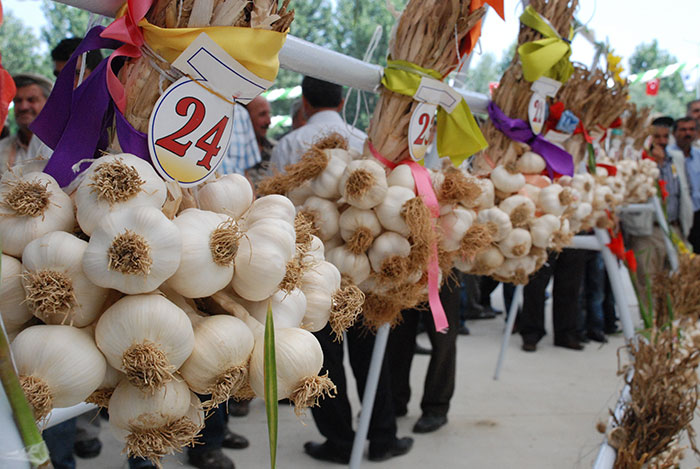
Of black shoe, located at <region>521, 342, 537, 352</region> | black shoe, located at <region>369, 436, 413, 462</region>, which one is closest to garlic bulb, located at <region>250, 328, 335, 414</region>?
black shoe, located at <region>369, 436, 413, 462</region>

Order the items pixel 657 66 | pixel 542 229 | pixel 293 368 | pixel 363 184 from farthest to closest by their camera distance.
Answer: pixel 657 66, pixel 542 229, pixel 363 184, pixel 293 368

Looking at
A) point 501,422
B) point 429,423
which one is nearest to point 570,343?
point 501,422

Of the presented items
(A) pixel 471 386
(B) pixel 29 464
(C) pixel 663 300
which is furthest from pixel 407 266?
(A) pixel 471 386

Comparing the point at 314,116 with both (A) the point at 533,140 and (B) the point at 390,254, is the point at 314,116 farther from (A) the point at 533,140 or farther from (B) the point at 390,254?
(B) the point at 390,254

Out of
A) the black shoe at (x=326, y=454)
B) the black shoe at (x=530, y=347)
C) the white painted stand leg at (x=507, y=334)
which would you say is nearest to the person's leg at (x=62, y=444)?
the black shoe at (x=326, y=454)

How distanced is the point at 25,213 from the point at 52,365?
14 cm

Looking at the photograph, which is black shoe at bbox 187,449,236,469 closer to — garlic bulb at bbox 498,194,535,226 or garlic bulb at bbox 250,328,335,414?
garlic bulb at bbox 498,194,535,226

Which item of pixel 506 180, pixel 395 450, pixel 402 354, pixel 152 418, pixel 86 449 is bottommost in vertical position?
pixel 86 449

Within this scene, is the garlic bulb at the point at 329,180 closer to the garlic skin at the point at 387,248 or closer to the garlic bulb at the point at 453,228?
the garlic skin at the point at 387,248

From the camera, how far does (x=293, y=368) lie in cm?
60

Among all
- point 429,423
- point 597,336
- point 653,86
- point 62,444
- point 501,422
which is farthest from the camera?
point 653,86

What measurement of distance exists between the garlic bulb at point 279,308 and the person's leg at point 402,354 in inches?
85.5

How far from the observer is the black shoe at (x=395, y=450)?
8.32 ft

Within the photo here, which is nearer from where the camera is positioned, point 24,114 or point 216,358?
point 216,358
